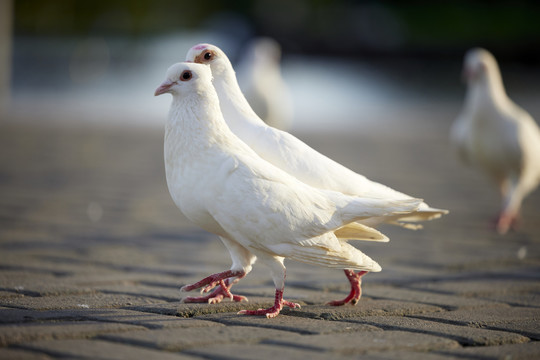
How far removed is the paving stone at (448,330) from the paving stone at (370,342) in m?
0.07

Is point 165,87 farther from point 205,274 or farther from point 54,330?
point 205,274

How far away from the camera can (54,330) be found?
298 cm

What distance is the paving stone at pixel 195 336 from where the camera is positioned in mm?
2885

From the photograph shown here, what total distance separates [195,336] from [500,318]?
4.46 ft

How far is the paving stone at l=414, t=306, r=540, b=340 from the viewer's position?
3.37 metres

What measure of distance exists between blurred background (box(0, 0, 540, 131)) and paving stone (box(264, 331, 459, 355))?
743 cm

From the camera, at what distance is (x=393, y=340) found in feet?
10.1

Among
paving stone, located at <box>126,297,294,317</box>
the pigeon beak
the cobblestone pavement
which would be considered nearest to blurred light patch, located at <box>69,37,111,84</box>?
the cobblestone pavement

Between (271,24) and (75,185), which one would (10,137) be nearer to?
(75,185)

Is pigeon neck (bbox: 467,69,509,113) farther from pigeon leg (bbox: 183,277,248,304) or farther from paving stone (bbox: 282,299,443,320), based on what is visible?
pigeon leg (bbox: 183,277,248,304)

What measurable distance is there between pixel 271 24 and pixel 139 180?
34.1 meters

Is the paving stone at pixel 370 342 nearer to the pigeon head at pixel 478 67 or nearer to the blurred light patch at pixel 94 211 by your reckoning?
the blurred light patch at pixel 94 211

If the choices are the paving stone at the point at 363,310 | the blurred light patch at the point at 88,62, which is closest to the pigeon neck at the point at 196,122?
the paving stone at the point at 363,310

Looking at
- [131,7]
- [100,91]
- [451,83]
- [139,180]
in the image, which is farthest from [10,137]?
[131,7]
